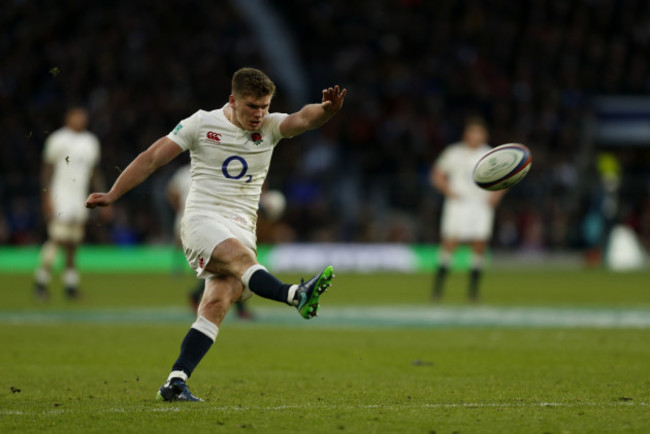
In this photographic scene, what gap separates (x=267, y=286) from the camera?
6.92m

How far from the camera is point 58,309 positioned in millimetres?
15617

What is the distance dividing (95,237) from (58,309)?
10936 mm

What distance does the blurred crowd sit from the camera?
26297mm

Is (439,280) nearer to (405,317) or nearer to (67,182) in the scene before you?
(405,317)

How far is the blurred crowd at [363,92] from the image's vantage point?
26.3 meters

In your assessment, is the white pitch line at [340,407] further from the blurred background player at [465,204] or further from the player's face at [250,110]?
the blurred background player at [465,204]

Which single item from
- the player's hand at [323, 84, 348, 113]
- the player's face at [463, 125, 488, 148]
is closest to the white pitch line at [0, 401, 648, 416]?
the player's hand at [323, 84, 348, 113]

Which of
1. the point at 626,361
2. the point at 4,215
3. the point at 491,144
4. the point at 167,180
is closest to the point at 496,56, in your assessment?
the point at 491,144

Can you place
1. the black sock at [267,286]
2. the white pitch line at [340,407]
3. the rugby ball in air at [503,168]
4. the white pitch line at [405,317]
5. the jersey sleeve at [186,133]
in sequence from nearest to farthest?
1. the white pitch line at [340,407]
2. the black sock at [267,286]
3. the jersey sleeve at [186,133]
4. the rugby ball in air at [503,168]
5. the white pitch line at [405,317]

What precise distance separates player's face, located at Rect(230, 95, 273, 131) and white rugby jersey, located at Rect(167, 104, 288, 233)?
0.12 metres

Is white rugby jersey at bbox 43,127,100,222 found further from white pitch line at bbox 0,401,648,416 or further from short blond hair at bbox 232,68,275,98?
white pitch line at bbox 0,401,648,416

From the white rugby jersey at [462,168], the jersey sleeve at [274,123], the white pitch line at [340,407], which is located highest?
the white rugby jersey at [462,168]

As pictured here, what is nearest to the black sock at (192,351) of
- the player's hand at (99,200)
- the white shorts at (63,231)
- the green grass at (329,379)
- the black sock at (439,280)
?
the green grass at (329,379)

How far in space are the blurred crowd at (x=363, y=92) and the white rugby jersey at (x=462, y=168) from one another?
824cm
